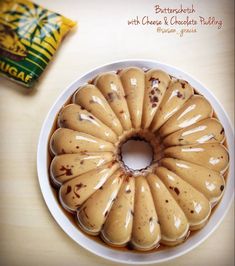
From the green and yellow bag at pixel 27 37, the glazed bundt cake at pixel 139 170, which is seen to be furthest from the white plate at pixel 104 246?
the green and yellow bag at pixel 27 37

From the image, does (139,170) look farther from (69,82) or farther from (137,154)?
(69,82)

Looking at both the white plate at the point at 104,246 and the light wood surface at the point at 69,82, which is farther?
the light wood surface at the point at 69,82

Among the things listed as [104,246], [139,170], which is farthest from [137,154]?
[104,246]
